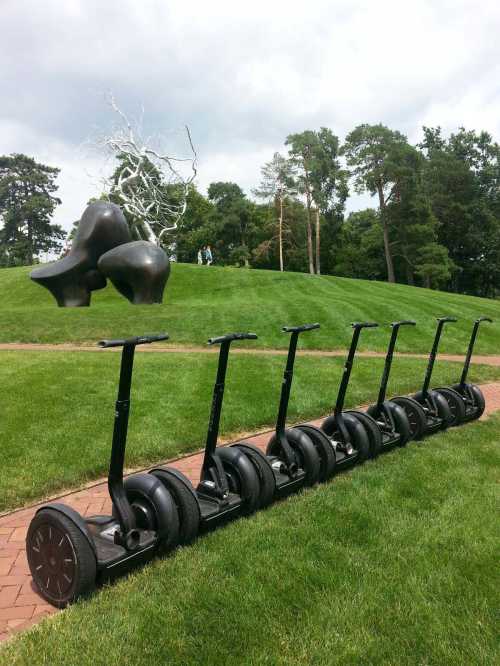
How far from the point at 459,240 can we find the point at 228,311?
4273cm

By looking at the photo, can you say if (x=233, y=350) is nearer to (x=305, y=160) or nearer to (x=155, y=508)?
(x=155, y=508)

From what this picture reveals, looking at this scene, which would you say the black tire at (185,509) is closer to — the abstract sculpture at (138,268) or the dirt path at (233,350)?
the dirt path at (233,350)

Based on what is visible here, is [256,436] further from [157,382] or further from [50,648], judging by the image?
[50,648]

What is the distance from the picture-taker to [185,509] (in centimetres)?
328

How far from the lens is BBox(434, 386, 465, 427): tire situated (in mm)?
6473

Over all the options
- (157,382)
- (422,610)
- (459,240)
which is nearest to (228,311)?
(157,382)

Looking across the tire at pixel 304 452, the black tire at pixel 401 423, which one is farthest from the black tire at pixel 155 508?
the black tire at pixel 401 423

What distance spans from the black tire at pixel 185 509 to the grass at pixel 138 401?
5.52 feet

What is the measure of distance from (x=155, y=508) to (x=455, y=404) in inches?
183

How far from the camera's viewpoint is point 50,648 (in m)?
2.46

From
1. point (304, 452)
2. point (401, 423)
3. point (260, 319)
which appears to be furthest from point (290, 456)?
point (260, 319)

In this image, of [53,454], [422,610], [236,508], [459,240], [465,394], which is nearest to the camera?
[422,610]

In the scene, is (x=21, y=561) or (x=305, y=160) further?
(x=305, y=160)

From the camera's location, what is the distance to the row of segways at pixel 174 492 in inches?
111
